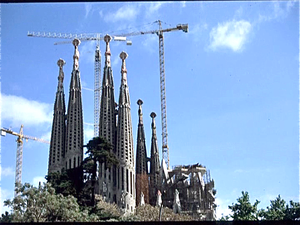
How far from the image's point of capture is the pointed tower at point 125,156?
6712 centimetres

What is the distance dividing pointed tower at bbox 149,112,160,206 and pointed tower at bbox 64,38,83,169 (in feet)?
38.2

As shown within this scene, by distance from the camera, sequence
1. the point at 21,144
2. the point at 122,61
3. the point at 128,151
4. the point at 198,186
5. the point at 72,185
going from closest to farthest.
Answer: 1. the point at 72,185
2. the point at 198,186
3. the point at 128,151
4. the point at 122,61
5. the point at 21,144

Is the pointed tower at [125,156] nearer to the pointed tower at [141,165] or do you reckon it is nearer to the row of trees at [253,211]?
the pointed tower at [141,165]

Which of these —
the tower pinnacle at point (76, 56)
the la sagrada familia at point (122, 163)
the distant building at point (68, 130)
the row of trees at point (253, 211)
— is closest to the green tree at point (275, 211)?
the row of trees at point (253, 211)

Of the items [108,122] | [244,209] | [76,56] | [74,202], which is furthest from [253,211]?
[76,56]

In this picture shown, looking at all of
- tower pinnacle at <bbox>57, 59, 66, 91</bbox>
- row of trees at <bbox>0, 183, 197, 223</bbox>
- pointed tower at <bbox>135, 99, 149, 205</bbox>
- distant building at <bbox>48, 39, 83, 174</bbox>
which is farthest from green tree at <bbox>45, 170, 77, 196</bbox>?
tower pinnacle at <bbox>57, 59, 66, 91</bbox>

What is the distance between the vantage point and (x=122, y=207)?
65.6 metres

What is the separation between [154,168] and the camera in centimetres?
7725

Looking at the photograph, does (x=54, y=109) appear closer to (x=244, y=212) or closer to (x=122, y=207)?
(x=122, y=207)

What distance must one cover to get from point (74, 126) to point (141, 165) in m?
12.5

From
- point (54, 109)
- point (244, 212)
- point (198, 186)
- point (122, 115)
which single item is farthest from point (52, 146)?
A: point (244, 212)

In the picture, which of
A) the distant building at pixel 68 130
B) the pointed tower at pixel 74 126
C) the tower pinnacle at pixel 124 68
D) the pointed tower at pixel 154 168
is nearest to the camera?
the pointed tower at pixel 74 126

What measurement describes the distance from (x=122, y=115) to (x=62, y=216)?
32345mm

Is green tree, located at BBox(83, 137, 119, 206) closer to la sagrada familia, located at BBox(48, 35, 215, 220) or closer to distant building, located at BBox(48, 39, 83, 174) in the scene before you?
la sagrada familia, located at BBox(48, 35, 215, 220)
